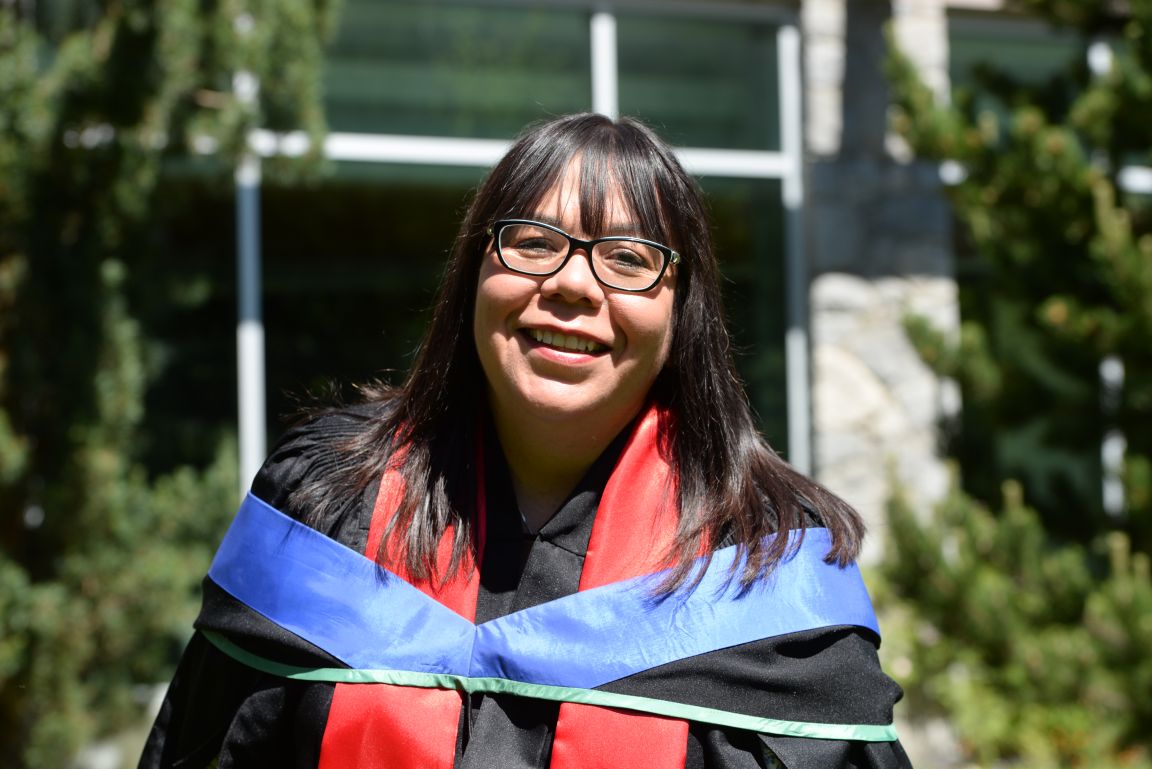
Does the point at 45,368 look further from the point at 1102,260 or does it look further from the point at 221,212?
the point at 1102,260

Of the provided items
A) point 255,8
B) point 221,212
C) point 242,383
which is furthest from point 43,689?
point 255,8

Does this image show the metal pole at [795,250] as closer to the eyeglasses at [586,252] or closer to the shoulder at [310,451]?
the shoulder at [310,451]

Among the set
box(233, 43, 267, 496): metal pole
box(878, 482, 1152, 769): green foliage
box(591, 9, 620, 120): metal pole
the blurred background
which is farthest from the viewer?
box(591, 9, 620, 120): metal pole

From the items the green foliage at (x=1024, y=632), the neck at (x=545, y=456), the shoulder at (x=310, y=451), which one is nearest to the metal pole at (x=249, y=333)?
the green foliage at (x=1024, y=632)

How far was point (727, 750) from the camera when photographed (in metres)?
1.80

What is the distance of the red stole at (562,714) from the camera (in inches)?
70.1

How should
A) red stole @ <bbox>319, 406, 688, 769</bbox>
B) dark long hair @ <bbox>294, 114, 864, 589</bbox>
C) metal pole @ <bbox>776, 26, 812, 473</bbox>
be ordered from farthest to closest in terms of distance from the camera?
metal pole @ <bbox>776, 26, 812, 473</bbox>, dark long hair @ <bbox>294, 114, 864, 589</bbox>, red stole @ <bbox>319, 406, 688, 769</bbox>

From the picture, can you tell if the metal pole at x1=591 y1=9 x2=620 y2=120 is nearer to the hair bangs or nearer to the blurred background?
the blurred background

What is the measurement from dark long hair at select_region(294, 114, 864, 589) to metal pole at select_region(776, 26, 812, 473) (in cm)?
375

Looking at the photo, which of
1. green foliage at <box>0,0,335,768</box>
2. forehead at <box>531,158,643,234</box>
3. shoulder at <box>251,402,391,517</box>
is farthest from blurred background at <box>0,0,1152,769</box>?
forehead at <box>531,158,643,234</box>

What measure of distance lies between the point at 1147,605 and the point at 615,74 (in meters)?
3.22

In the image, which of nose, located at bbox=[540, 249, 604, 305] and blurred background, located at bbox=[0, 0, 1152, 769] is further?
blurred background, located at bbox=[0, 0, 1152, 769]

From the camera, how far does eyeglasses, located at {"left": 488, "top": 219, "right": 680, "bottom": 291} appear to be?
1844mm

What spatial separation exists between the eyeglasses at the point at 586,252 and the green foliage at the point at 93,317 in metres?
2.48
